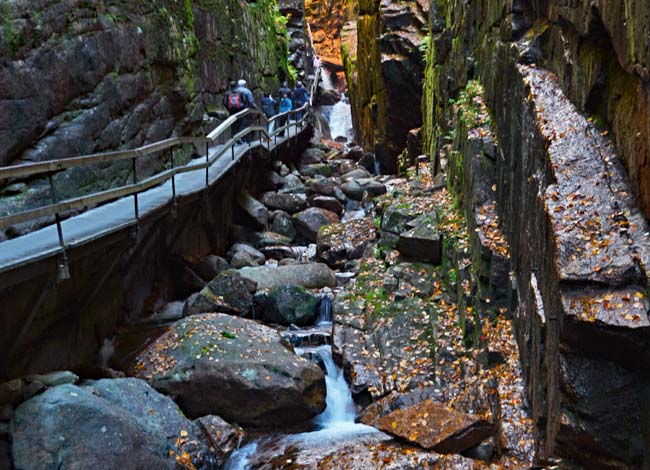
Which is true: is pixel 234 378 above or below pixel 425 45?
below

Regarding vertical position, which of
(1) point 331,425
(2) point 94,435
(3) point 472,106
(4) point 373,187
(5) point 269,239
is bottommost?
(1) point 331,425

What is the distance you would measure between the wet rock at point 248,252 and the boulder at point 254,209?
1643 millimetres

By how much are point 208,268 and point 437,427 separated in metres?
7.55

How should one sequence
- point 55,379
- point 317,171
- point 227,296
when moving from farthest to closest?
point 317,171
point 227,296
point 55,379

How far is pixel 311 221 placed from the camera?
17.3m

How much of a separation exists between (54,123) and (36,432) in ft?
16.5

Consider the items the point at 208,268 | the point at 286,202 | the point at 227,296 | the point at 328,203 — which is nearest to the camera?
the point at 227,296

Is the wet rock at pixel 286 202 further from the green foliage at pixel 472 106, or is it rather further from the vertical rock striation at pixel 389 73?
the vertical rock striation at pixel 389 73

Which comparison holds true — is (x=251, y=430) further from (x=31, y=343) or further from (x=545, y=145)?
(x=545, y=145)

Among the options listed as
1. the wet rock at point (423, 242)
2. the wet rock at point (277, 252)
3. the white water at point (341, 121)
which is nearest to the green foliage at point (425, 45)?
the wet rock at point (277, 252)

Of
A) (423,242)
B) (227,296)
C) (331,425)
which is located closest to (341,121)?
(423,242)

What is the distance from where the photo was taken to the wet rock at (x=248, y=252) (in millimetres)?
14727

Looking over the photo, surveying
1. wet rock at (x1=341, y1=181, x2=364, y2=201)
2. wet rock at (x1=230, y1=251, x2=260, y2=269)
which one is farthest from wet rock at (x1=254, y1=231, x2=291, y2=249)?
wet rock at (x1=341, y1=181, x2=364, y2=201)

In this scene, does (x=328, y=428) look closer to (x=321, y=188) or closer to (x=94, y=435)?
(x=94, y=435)
